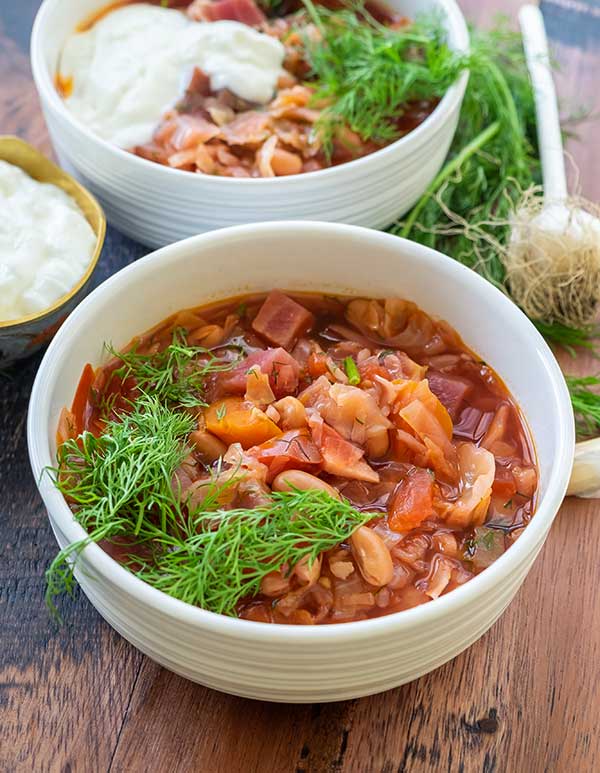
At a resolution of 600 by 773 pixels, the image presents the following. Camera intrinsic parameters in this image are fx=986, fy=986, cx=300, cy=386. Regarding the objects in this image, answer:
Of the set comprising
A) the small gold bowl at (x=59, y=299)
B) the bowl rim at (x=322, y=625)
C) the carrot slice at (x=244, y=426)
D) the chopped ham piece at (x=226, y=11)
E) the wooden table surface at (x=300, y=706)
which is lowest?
the wooden table surface at (x=300, y=706)

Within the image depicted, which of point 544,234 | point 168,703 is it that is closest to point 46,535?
point 168,703

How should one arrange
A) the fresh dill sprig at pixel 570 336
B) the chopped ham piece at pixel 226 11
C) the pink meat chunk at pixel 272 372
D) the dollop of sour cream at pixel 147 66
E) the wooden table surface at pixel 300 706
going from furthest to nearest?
the chopped ham piece at pixel 226 11 < the dollop of sour cream at pixel 147 66 < the fresh dill sprig at pixel 570 336 < the pink meat chunk at pixel 272 372 < the wooden table surface at pixel 300 706

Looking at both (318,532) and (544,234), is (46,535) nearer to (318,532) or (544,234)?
(318,532)

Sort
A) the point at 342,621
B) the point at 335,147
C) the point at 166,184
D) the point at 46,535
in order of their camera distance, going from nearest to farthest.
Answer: the point at 342,621 < the point at 46,535 < the point at 166,184 < the point at 335,147

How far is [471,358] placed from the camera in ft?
9.26

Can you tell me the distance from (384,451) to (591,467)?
70 cm

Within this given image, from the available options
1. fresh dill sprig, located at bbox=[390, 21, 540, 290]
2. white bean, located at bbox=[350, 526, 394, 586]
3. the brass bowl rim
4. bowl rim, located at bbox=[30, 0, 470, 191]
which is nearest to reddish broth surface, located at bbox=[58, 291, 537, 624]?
white bean, located at bbox=[350, 526, 394, 586]

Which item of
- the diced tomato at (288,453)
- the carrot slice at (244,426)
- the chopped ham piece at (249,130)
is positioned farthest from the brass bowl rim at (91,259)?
the diced tomato at (288,453)

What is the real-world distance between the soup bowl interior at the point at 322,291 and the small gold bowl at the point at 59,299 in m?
0.33

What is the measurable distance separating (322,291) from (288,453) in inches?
28.3

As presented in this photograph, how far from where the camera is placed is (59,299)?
3014 mm

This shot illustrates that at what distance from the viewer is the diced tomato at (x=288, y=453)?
2.40m

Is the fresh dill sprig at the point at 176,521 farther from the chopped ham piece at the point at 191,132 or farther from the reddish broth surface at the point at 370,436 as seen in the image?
the chopped ham piece at the point at 191,132

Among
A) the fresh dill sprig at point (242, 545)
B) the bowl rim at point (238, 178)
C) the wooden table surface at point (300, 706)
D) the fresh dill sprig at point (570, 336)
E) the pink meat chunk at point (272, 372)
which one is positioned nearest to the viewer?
the fresh dill sprig at point (242, 545)
